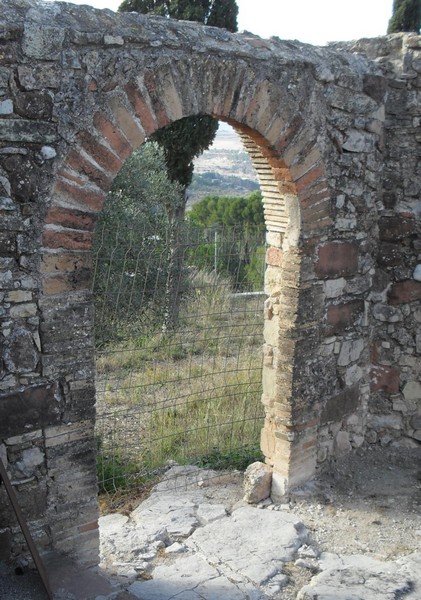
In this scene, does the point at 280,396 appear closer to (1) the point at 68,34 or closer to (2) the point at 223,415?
(2) the point at 223,415

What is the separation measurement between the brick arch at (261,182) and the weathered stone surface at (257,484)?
0.09m

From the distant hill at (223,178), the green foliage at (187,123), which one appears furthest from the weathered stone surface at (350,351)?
the distant hill at (223,178)

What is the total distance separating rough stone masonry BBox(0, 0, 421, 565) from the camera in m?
3.10

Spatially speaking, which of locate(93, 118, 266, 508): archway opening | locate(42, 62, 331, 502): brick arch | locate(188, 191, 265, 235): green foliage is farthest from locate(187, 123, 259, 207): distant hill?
locate(42, 62, 331, 502): brick arch

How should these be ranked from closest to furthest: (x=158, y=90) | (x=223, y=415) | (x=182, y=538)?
1. (x=158, y=90)
2. (x=182, y=538)
3. (x=223, y=415)

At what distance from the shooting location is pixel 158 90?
135 inches

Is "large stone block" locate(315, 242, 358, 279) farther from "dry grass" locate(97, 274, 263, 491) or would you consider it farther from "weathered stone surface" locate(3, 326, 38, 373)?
"weathered stone surface" locate(3, 326, 38, 373)

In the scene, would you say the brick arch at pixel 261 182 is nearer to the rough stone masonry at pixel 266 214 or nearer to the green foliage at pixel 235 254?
the rough stone masonry at pixel 266 214

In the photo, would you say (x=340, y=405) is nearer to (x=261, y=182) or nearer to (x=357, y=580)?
(x=357, y=580)

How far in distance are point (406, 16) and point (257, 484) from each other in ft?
32.9

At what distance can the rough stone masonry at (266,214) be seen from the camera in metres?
3.10

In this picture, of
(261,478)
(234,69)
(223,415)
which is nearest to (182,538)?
(261,478)

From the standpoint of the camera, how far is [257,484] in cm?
462

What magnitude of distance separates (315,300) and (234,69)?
1.66 meters
